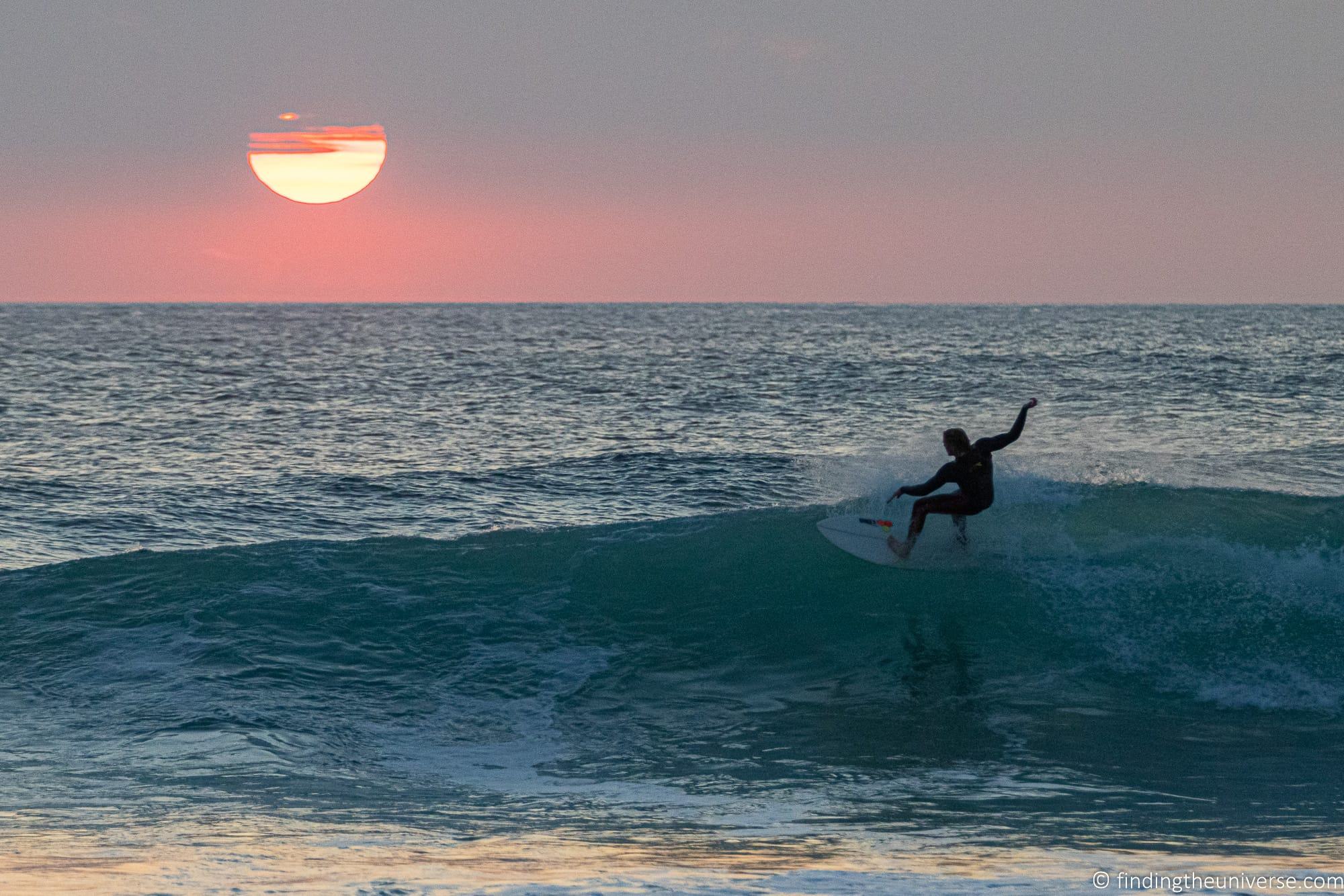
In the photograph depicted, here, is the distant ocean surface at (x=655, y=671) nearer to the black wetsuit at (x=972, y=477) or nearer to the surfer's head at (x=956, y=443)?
the black wetsuit at (x=972, y=477)

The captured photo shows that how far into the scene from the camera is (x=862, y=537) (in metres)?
13.8

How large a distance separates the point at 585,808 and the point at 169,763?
3.39m

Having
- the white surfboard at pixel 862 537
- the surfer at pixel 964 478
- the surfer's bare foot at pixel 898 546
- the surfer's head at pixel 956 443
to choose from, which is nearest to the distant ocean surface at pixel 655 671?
the white surfboard at pixel 862 537

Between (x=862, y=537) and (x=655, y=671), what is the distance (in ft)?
10.9

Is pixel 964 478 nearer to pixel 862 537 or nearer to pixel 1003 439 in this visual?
pixel 1003 439

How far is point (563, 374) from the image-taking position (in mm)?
52281

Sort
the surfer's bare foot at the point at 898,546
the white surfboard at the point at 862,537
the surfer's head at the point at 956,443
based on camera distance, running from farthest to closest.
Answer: the white surfboard at the point at 862,537 < the surfer's bare foot at the point at 898,546 < the surfer's head at the point at 956,443

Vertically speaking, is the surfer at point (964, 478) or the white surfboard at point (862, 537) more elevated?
the surfer at point (964, 478)

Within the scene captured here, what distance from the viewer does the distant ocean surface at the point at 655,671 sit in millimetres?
6699

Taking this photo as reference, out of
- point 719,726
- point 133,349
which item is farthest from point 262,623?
point 133,349

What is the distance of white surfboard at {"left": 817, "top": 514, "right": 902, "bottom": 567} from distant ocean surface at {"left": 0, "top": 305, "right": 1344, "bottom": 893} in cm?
52

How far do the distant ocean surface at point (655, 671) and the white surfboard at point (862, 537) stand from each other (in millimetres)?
515

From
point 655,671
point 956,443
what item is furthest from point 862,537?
point 655,671

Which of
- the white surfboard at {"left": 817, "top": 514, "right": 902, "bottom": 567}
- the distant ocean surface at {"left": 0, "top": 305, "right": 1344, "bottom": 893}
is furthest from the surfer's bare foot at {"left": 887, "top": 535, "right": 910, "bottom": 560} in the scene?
the distant ocean surface at {"left": 0, "top": 305, "right": 1344, "bottom": 893}
